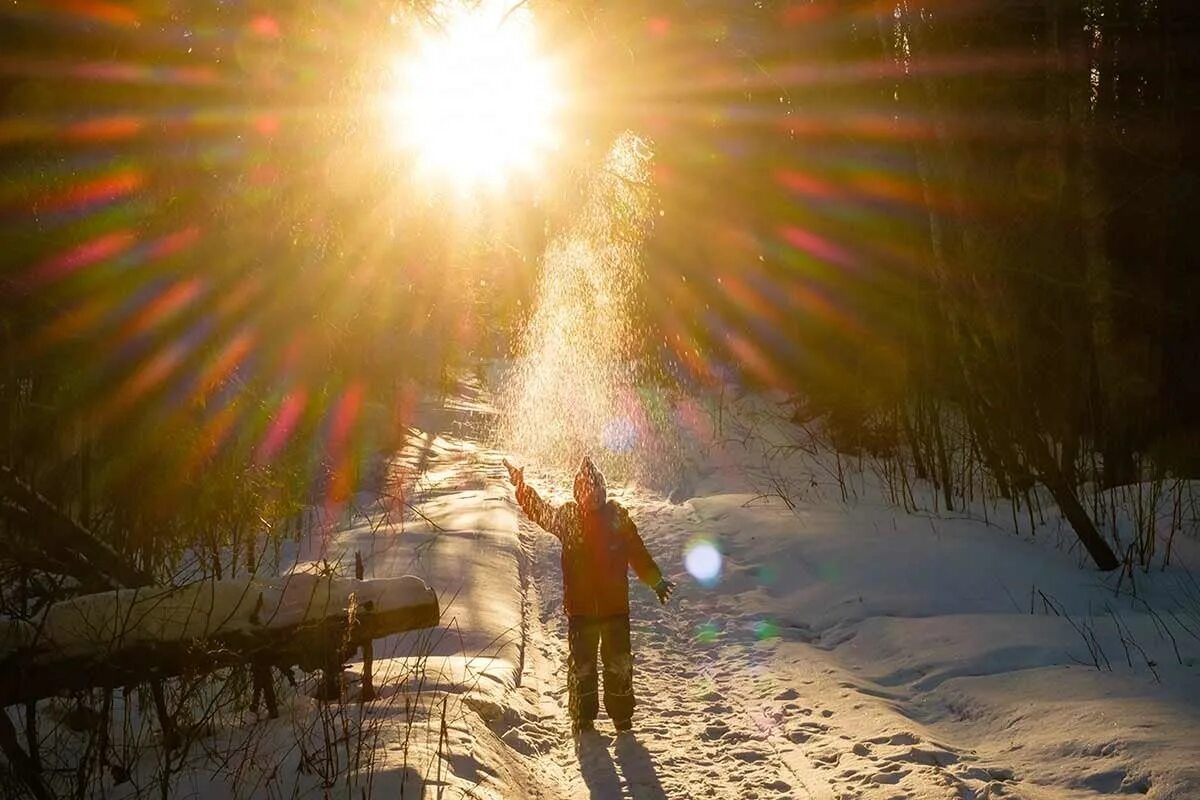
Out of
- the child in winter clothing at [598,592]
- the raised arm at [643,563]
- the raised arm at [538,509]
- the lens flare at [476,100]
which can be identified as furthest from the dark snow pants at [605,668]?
the lens flare at [476,100]

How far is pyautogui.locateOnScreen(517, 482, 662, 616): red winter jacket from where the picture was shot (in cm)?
594

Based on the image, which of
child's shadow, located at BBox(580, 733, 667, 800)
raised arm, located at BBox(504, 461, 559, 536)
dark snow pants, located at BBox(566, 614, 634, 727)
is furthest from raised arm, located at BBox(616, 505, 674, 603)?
child's shadow, located at BBox(580, 733, 667, 800)

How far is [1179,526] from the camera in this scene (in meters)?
8.25

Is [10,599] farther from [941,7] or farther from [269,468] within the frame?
[941,7]

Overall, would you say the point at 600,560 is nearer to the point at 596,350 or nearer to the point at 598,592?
the point at 598,592

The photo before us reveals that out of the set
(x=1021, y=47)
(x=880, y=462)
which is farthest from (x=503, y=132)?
(x=1021, y=47)

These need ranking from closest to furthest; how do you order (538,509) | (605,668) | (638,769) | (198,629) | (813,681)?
(198,629) → (638,769) → (605,668) → (813,681) → (538,509)

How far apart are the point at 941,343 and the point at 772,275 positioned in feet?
20.8

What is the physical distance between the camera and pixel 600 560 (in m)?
5.95

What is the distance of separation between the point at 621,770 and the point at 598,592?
1.17 metres

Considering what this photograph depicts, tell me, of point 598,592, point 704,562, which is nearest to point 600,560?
point 598,592

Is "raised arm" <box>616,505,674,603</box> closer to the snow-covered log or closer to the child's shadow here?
the child's shadow

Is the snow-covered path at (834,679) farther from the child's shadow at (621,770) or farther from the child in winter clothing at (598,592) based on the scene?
the child in winter clothing at (598,592)

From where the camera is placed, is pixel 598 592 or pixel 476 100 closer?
pixel 598 592
